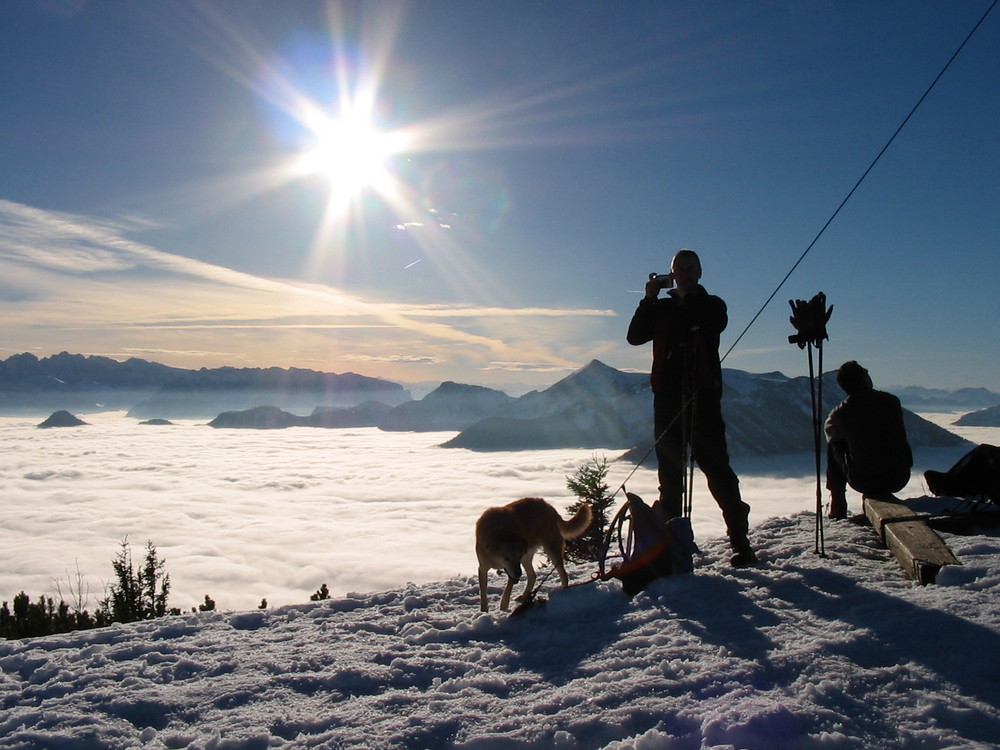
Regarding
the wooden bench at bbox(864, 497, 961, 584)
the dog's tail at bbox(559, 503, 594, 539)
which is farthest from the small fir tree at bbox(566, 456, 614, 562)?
the wooden bench at bbox(864, 497, 961, 584)

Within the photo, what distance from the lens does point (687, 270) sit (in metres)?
5.91

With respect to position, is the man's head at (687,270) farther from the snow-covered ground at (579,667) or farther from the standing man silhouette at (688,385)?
the snow-covered ground at (579,667)

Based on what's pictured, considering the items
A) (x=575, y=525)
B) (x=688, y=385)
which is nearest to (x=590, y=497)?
(x=575, y=525)

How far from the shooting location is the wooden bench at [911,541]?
4.39m

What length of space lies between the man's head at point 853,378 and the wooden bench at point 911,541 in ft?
4.55

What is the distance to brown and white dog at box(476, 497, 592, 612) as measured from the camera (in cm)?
548

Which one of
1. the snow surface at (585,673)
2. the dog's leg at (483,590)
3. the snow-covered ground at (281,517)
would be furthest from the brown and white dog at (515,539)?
the snow-covered ground at (281,517)

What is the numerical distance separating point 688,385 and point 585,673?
122 inches

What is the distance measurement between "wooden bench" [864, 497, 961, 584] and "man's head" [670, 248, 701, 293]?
2.75 m

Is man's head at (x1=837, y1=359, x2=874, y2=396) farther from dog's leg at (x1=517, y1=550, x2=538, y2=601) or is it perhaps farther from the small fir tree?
the small fir tree

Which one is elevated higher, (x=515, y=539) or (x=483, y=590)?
(x=515, y=539)

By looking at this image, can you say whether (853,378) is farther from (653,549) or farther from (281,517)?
(281,517)

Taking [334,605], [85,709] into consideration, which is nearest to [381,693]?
[85,709]

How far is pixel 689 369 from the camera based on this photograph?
5902mm
